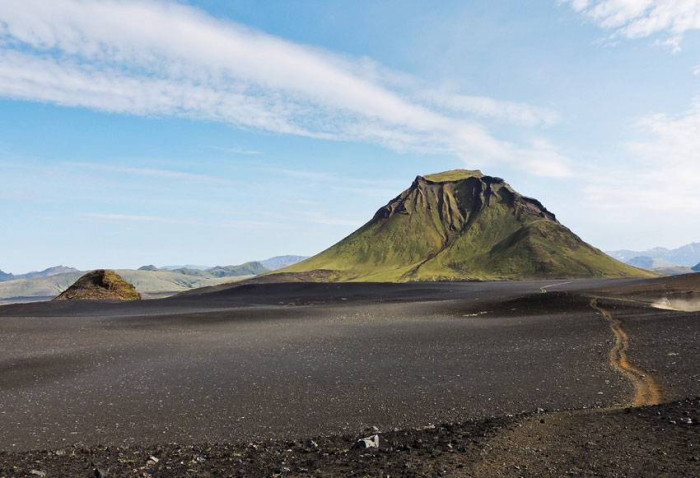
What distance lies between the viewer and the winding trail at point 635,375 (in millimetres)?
12633

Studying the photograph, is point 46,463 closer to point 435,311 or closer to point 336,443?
point 336,443

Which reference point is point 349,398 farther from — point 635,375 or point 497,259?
point 497,259

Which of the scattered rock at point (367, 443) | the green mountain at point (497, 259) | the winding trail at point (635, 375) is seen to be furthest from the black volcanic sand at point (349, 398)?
the green mountain at point (497, 259)

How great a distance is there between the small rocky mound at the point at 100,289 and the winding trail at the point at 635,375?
182 ft

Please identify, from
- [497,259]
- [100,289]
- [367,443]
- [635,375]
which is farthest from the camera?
[497,259]

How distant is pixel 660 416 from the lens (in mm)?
10094

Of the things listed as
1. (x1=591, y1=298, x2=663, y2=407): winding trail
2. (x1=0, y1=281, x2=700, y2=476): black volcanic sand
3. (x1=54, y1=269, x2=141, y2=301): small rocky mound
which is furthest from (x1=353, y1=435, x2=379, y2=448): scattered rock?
(x1=54, y1=269, x2=141, y2=301): small rocky mound

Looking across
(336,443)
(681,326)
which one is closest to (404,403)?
(336,443)

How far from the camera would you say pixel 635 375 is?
15.5 meters

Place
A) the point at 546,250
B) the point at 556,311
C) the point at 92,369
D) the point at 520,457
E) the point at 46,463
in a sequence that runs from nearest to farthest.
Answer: the point at 520,457 < the point at 46,463 < the point at 92,369 < the point at 556,311 < the point at 546,250

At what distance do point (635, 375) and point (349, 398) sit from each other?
9241 mm

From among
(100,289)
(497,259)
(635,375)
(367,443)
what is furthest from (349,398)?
(497,259)

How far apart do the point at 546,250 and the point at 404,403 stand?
15187 cm

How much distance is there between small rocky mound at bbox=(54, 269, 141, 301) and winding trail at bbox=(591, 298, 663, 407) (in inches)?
2183
